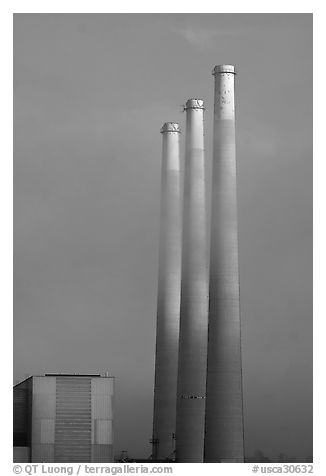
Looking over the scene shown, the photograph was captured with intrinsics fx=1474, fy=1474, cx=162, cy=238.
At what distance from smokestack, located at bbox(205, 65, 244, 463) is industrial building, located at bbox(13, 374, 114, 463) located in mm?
7681

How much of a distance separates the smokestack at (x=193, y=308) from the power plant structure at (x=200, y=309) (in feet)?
0.26

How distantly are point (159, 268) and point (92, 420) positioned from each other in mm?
30626

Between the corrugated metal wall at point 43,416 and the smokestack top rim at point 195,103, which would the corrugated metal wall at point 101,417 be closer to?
the corrugated metal wall at point 43,416

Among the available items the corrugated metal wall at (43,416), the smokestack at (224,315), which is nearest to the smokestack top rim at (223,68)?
the smokestack at (224,315)

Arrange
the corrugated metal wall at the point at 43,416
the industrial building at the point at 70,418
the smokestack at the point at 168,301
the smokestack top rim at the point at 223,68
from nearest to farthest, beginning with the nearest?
the industrial building at the point at 70,418
the corrugated metal wall at the point at 43,416
the smokestack top rim at the point at 223,68
the smokestack at the point at 168,301

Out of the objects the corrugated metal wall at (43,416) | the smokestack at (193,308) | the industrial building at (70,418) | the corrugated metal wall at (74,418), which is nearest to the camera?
the industrial building at (70,418)

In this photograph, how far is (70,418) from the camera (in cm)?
10450

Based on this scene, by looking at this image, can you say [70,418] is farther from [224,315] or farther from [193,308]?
[193,308]

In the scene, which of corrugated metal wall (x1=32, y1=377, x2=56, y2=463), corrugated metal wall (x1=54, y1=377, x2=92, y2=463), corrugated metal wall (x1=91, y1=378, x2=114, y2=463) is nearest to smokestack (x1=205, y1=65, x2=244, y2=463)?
corrugated metal wall (x1=91, y1=378, x2=114, y2=463)

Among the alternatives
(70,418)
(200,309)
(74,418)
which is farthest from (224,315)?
(70,418)

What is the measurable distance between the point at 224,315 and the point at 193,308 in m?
10.8

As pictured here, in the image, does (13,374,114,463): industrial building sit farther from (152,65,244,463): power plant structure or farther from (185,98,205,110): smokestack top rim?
(185,98,205,110): smokestack top rim

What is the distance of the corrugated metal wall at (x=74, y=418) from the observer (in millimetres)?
104375

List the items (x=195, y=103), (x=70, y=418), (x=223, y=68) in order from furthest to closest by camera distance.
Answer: (x=195, y=103)
(x=223, y=68)
(x=70, y=418)
